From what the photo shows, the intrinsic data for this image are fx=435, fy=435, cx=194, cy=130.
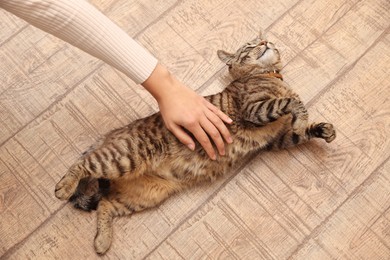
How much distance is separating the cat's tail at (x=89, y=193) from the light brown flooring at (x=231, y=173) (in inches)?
1.8

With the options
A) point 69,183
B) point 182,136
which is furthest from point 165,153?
point 69,183

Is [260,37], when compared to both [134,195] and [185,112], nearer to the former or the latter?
[185,112]

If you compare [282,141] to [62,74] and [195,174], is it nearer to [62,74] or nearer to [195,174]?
[195,174]

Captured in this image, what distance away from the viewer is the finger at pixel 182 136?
1.56 metres

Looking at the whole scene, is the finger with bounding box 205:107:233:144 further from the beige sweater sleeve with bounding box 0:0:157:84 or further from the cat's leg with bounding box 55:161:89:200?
the cat's leg with bounding box 55:161:89:200

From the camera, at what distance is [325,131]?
1.71 meters

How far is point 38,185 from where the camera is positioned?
1813 millimetres

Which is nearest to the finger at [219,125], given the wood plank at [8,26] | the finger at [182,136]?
the finger at [182,136]

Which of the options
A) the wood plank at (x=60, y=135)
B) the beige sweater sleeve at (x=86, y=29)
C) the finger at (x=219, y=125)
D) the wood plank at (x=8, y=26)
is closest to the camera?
the beige sweater sleeve at (x=86, y=29)

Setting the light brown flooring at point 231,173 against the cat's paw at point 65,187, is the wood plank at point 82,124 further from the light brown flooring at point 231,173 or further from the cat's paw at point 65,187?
the cat's paw at point 65,187

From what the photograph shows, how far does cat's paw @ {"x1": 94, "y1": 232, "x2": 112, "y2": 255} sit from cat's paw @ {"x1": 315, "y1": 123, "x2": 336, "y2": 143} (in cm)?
92

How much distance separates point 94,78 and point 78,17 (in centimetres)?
75

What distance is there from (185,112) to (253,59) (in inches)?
20.6

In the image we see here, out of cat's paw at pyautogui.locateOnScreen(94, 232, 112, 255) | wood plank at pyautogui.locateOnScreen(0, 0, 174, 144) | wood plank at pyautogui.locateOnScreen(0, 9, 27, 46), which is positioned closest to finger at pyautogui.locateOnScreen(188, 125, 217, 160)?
cat's paw at pyautogui.locateOnScreen(94, 232, 112, 255)
